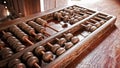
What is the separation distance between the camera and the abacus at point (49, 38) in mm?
688

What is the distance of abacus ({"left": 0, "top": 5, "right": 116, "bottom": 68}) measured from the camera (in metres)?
0.69

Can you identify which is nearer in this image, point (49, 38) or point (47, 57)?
point (47, 57)

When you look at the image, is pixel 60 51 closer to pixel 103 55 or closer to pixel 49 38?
pixel 49 38

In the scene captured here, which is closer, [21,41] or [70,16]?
[21,41]

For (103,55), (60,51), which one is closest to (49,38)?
(60,51)

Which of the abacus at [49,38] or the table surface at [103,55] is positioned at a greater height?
the abacus at [49,38]

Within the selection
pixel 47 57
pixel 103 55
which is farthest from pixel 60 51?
pixel 103 55

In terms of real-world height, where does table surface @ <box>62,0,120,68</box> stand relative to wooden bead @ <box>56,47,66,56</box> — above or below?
below

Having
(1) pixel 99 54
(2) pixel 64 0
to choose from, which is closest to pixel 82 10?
(1) pixel 99 54

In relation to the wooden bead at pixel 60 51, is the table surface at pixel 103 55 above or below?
below

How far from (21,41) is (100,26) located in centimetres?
55

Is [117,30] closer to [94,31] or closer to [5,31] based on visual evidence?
[94,31]

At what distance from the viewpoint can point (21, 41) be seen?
0.86m

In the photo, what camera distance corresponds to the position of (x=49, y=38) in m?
0.83
